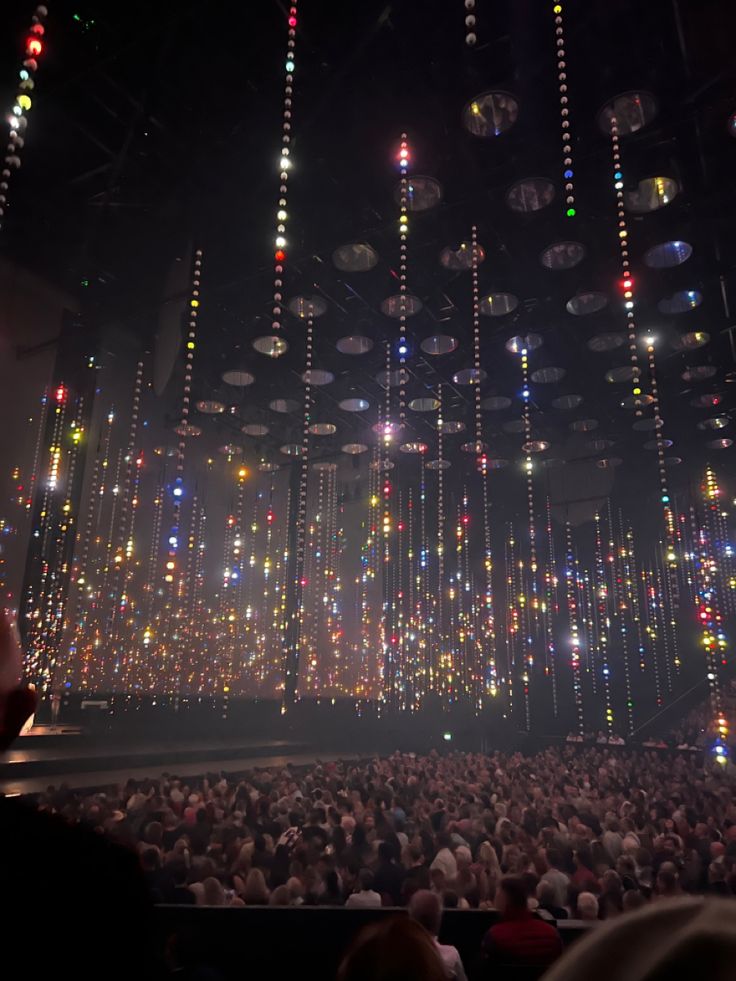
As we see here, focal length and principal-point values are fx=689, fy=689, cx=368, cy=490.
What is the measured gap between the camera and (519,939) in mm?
2752

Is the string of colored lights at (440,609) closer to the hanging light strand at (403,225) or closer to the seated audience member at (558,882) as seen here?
the hanging light strand at (403,225)

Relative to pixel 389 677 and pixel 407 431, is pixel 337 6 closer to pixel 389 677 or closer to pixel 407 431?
pixel 407 431

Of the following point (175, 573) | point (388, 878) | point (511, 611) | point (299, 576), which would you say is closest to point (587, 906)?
point (388, 878)

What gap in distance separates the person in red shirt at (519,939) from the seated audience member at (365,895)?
4.54ft

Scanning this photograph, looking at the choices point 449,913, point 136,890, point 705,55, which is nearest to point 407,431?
point 705,55

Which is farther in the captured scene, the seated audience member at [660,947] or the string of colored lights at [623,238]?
the string of colored lights at [623,238]

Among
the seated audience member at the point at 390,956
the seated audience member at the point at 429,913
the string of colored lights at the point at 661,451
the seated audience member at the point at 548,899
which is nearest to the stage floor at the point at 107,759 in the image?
the seated audience member at the point at 548,899

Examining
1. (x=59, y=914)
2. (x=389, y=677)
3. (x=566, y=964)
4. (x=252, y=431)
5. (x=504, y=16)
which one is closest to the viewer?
(x=566, y=964)

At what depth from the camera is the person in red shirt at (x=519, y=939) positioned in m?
2.70

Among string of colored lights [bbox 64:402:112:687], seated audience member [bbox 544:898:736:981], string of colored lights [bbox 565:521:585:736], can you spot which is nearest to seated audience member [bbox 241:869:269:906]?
seated audience member [bbox 544:898:736:981]

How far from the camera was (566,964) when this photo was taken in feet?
1.05

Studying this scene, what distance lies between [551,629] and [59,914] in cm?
1534

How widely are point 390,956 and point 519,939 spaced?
6.72ft

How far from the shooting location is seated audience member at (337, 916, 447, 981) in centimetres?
108
